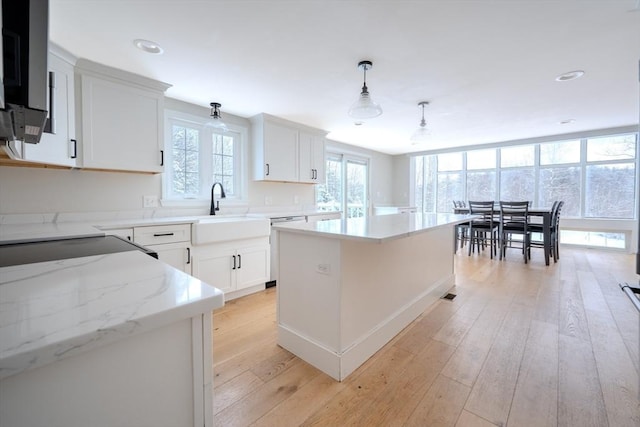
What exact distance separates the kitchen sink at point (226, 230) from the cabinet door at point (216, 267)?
13cm

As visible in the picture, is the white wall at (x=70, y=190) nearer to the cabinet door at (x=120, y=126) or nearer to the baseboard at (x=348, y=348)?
the cabinet door at (x=120, y=126)

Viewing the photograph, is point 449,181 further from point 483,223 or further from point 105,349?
point 105,349

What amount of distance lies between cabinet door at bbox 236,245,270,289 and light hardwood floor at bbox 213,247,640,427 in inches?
12.3

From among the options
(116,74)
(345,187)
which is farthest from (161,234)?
(345,187)

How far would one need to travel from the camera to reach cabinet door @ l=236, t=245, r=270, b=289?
2.92m

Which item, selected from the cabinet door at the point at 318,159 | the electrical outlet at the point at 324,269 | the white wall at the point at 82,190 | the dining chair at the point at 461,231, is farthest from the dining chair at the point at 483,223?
the electrical outlet at the point at 324,269

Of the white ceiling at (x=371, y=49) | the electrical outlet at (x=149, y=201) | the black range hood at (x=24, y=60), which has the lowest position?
the electrical outlet at (x=149, y=201)

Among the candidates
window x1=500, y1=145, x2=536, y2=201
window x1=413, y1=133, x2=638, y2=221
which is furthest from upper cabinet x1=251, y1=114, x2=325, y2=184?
window x1=500, y1=145, x2=536, y2=201

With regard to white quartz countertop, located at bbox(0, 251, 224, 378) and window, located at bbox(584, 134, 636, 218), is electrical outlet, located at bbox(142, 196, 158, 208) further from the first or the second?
window, located at bbox(584, 134, 636, 218)

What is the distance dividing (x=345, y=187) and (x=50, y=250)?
5002 mm

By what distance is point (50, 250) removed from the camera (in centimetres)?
113

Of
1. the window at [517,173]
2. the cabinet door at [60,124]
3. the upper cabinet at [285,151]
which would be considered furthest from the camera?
the window at [517,173]

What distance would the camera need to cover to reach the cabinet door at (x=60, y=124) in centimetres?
191

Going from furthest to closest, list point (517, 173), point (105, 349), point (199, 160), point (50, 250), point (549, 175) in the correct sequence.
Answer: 1. point (517, 173)
2. point (549, 175)
3. point (199, 160)
4. point (50, 250)
5. point (105, 349)
